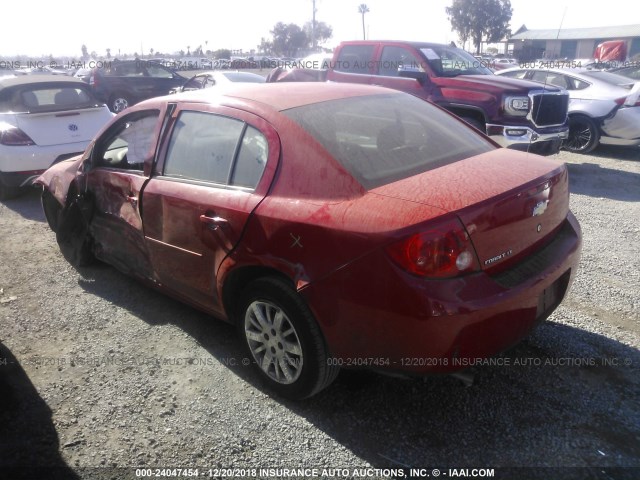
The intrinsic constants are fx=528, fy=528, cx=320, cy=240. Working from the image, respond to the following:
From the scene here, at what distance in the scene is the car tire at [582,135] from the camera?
939 cm

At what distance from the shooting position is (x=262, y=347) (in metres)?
2.97

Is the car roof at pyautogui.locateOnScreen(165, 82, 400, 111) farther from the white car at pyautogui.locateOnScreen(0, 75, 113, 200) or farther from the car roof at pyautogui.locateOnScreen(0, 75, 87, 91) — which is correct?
the car roof at pyautogui.locateOnScreen(0, 75, 87, 91)

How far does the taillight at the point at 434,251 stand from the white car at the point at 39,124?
5.90m

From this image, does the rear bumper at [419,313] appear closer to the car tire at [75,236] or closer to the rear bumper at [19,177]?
the car tire at [75,236]

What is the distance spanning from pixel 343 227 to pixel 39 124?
19.6ft

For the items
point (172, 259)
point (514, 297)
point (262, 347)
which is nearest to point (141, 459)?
point (262, 347)

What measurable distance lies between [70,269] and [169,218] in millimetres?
2065

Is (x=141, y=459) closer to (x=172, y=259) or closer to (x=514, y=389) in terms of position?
(x=172, y=259)

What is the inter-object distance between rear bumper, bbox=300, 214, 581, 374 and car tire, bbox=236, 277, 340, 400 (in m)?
0.09

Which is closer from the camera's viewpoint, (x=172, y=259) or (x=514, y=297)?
(x=514, y=297)

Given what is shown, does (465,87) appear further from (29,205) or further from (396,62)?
(29,205)

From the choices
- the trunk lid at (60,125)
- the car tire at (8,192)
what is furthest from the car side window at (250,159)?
the car tire at (8,192)

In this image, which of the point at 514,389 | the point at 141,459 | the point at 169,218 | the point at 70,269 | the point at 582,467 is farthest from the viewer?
the point at 70,269

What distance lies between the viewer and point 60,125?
694cm
